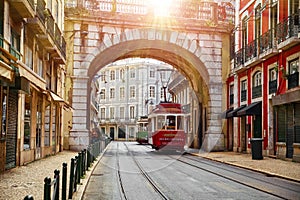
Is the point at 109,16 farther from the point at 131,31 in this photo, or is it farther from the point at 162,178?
the point at 162,178

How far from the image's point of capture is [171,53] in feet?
110

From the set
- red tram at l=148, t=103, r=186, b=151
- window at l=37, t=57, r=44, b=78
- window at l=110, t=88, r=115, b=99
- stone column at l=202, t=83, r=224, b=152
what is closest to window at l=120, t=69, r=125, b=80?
window at l=110, t=88, r=115, b=99

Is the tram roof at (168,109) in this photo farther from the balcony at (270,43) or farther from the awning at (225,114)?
the balcony at (270,43)

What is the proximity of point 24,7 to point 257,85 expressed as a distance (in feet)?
48.6

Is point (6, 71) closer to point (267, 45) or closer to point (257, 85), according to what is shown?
point (267, 45)

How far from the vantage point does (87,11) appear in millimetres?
29531

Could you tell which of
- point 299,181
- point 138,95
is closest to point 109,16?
point 299,181

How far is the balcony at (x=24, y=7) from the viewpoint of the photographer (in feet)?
49.1

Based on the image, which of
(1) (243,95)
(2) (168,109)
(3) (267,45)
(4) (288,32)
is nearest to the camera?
(4) (288,32)

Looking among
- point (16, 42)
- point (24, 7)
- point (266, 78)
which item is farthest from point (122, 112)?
point (24, 7)

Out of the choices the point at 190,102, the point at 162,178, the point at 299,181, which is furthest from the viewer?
the point at 190,102

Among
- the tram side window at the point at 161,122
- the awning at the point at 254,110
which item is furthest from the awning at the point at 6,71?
the tram side window at the point at 161,122

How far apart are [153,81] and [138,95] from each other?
3563 millimetres

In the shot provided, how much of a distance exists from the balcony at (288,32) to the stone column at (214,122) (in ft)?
32.2
